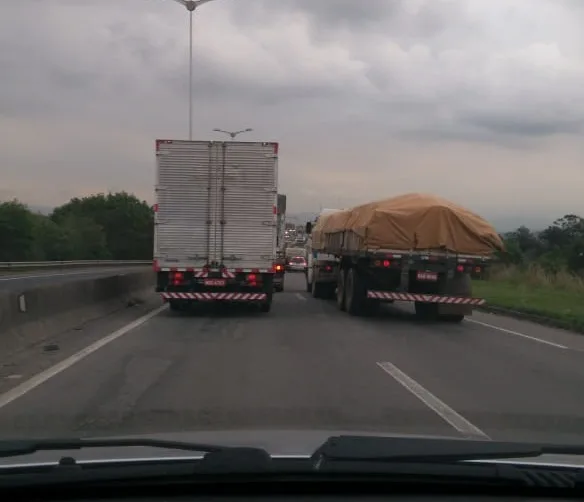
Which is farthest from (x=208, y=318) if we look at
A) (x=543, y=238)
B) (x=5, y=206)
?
(x=5, y=206)

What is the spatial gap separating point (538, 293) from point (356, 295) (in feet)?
41.0

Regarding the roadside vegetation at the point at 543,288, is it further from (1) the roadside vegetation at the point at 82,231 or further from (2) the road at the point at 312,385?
(1) the roadside vegetation at the point at 82,231

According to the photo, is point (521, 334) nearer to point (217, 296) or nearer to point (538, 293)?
point (217, 296)

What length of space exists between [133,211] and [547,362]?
4342 inches

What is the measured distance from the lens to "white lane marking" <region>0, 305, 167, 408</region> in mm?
9984

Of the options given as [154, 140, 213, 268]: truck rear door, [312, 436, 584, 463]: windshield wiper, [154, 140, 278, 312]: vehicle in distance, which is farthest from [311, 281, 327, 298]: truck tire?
[312, 436, 584, 463]: windshield wiper

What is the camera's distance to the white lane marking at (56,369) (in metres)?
9.98

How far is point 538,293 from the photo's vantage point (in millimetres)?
32250

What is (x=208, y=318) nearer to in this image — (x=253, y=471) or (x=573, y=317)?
(x=573, y=317)

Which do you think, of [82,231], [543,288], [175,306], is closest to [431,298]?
[175,306]

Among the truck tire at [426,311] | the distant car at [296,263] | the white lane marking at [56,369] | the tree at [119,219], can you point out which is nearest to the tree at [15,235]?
the tree at [119,219]

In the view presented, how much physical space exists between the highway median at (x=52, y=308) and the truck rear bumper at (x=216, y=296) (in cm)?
170

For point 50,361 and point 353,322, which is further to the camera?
point 353,322

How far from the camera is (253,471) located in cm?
389
